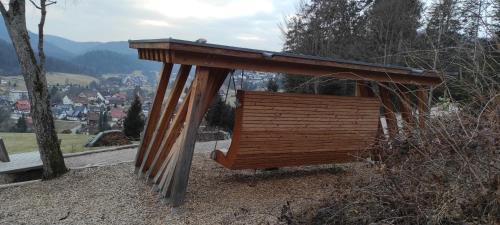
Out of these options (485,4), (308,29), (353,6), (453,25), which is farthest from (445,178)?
(353,6)

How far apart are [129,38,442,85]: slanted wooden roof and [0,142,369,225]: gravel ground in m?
1.49

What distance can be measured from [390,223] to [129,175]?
5.15 metres

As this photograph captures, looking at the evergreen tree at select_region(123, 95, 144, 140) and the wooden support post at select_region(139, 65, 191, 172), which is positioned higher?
the wooden support post at select_region(139, 65, 191, 172)

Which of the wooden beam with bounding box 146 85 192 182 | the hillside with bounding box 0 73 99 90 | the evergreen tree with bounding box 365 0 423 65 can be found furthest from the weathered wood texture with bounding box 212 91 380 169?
the hillside with bounding box 0 73 99 90

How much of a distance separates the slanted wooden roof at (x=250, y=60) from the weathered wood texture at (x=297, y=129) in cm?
40

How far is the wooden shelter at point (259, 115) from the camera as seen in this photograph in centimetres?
546

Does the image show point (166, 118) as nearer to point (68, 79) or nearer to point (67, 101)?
point (67, 101)

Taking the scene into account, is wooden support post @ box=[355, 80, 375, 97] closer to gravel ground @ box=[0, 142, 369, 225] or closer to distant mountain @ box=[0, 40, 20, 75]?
gravel ground @ box=[0, 142, 369, 225]

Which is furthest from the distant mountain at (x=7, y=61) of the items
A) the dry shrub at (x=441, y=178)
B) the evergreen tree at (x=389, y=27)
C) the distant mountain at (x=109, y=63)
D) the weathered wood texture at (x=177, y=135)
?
the dry shrub at (x=441, y=178)

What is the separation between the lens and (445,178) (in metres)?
3.31

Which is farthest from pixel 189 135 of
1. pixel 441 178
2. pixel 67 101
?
pixel 67 101

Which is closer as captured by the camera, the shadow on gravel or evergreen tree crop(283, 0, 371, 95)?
the shadow on gravel

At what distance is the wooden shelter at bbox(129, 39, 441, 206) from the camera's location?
5.46 m

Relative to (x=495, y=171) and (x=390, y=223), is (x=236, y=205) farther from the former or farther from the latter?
(x=495, y=171)
